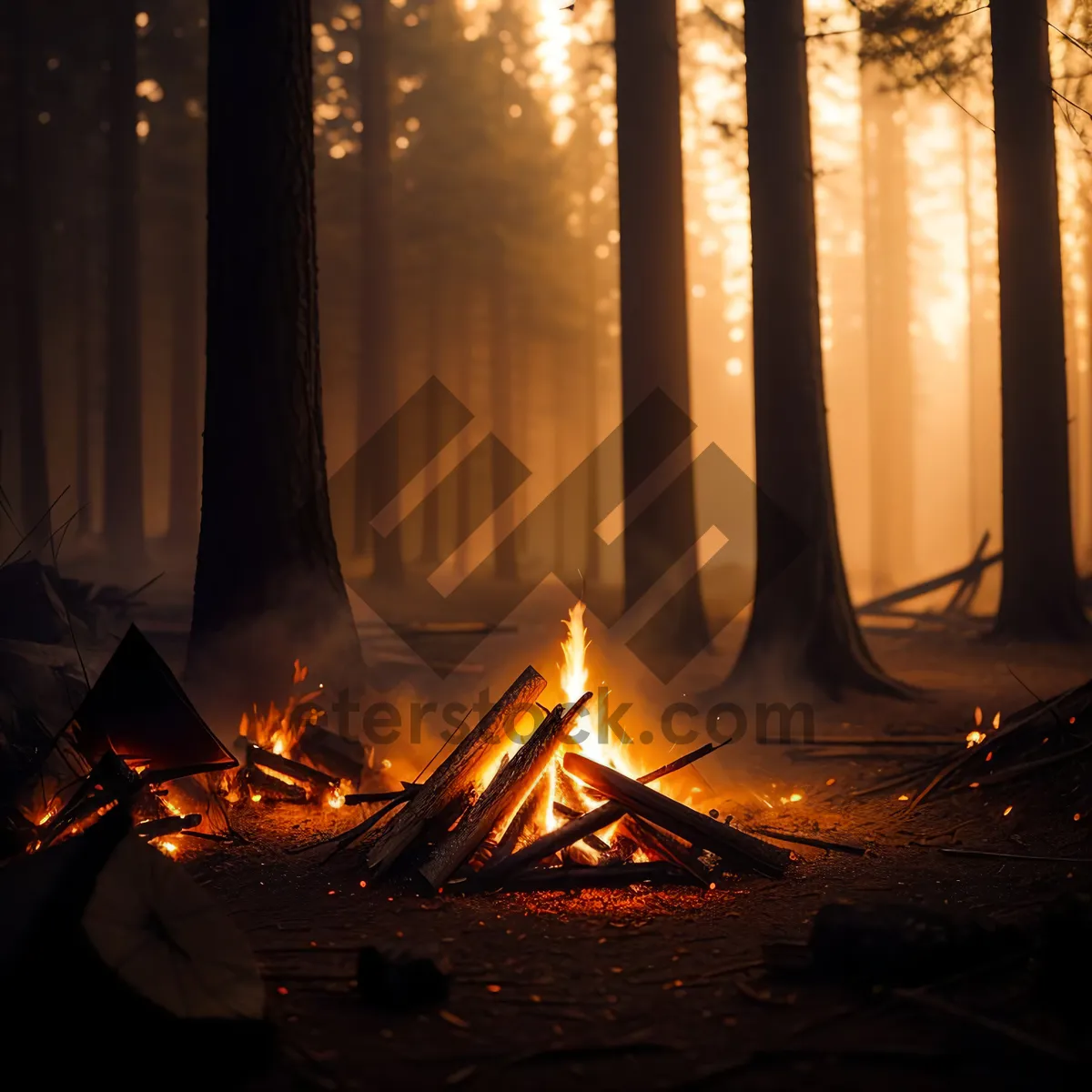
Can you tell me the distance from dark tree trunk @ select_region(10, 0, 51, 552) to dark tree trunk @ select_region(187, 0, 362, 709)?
521 inches

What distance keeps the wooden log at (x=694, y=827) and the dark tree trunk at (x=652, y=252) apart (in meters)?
6.85

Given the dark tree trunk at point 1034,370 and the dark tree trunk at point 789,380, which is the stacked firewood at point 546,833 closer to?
the dark tree trunk at point 789,380

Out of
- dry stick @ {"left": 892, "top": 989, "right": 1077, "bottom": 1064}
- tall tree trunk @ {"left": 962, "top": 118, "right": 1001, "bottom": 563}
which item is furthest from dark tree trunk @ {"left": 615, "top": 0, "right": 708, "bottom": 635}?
tall tree trunk @ {"left": 962, "top": 118, "right": 1001, "bottom": 563}

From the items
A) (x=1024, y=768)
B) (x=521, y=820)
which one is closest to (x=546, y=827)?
(x=521, y=820)

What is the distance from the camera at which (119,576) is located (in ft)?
67.4

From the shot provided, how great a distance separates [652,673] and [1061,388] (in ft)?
22.8

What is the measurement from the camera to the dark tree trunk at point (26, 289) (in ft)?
64.9

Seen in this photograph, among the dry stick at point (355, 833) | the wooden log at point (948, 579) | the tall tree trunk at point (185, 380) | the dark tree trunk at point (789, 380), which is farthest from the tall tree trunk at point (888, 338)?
the dry stick at point (355, 833)

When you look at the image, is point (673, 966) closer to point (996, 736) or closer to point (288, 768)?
point (288, 768)

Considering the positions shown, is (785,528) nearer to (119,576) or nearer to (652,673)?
(652,673)

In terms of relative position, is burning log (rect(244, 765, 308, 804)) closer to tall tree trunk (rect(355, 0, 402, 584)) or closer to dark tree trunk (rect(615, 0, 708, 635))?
dark tree trunk (rect(615, 0, 708, 635))

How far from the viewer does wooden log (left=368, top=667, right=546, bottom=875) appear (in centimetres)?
552

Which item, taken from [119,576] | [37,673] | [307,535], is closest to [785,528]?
[307,535]

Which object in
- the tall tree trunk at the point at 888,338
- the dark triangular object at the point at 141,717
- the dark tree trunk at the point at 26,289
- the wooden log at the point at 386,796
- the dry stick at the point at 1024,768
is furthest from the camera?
the tall tree trunk at the point at 888,338
